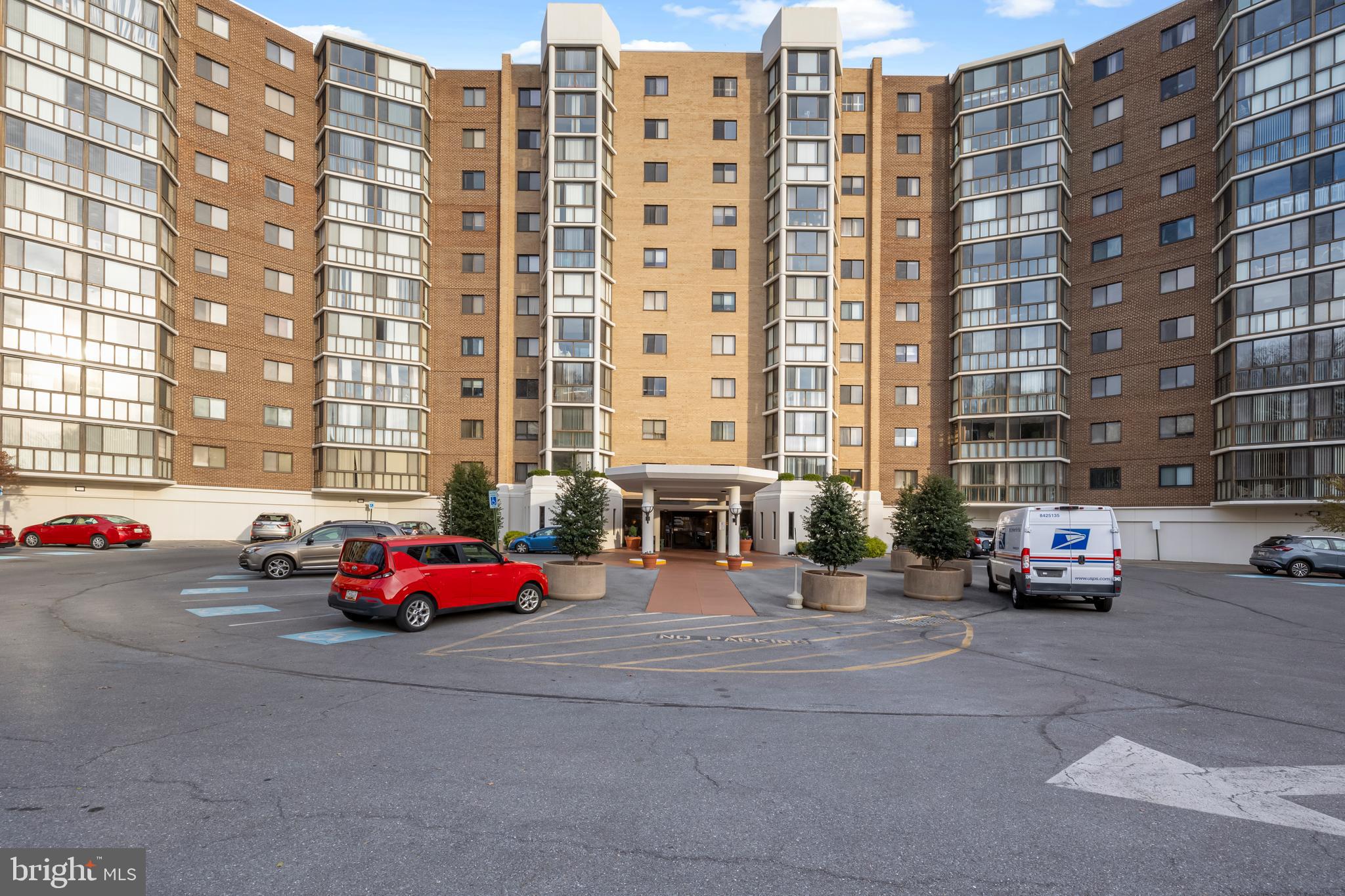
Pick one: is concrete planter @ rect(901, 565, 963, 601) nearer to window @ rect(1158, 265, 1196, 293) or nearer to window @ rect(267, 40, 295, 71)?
window @ rect(1158, 265, 1196, 293)

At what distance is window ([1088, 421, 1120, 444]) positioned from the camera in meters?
41.4

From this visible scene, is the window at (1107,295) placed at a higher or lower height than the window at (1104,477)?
higher

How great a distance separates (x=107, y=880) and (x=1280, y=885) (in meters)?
6.45

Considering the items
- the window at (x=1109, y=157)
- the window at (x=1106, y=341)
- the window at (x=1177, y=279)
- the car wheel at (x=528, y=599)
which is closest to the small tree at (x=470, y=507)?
the car wheel at (x=528, y=599)

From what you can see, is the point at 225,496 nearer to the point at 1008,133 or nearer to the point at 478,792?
the point at 478,792

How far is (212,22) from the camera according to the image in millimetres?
40781

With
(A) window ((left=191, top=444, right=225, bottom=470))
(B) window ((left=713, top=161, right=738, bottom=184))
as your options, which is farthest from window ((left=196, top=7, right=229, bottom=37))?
(B) window ((left=713, top=161, right=738, bottom=184))

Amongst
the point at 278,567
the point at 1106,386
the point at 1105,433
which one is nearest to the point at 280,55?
the point at 278,567

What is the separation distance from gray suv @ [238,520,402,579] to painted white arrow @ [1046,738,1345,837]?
1812cm

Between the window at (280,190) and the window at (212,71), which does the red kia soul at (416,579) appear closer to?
the window at (280,190)

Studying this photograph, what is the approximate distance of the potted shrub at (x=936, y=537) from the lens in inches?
762

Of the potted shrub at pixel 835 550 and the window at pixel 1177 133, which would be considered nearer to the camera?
the potted shrub at pixel 835 550

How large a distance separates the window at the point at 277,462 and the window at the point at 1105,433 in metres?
45.6

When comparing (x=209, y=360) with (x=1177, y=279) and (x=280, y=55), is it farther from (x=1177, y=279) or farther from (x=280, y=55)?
(x=1177, y=279)
